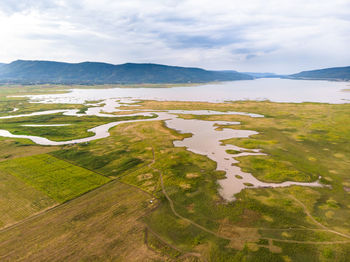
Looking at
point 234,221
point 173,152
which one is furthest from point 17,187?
point 234,221

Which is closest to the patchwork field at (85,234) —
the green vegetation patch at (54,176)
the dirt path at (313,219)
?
the green vegetation patch at (54,176)

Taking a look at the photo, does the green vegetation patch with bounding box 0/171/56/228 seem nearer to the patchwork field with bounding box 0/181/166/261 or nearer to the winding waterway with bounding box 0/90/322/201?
the patchwork field with bounding box 0/181/166/261

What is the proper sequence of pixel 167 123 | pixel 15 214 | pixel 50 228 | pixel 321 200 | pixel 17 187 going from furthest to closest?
pixel 167 123 → pixel 17 187 → pixel 321 200 → pixel 15 214 → pixel 50 228

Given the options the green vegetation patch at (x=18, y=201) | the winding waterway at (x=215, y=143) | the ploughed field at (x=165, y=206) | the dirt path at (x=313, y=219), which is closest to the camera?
the ploughed field at (x=165, y=206)

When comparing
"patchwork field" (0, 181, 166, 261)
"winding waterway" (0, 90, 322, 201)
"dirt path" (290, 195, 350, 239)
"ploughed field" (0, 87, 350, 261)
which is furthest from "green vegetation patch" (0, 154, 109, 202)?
"dirt path" (290, 195, 350, 239)

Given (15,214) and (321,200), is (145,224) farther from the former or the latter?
(321,200)

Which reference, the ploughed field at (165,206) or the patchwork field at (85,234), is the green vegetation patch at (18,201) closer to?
the ploughed field at (165,206)

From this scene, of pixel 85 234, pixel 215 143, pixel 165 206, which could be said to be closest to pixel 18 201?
pixel 85 234
